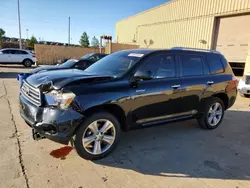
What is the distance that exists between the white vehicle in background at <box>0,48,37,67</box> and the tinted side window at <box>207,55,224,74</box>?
17584mm

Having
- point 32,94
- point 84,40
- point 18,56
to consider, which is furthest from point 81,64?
point 84,40

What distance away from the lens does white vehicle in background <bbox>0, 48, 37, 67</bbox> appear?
17688 millimetres

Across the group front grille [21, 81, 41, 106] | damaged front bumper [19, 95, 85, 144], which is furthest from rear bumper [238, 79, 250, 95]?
front grille [21, 81, 41, 106]

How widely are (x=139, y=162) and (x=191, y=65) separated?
2391 millimetres

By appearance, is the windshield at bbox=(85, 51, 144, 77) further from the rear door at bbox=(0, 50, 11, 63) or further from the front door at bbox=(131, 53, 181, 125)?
the rear door at bbox=(0, 50, 11, 63)

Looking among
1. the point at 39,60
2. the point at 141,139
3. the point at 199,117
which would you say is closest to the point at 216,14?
the point at 199,117

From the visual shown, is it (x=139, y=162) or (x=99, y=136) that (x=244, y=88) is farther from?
(x=99, y=136)

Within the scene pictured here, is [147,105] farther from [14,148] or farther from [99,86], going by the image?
[14,148]

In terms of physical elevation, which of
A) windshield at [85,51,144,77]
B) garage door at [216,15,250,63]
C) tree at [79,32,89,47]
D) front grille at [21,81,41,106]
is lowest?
front grille at [21,81,41,106]

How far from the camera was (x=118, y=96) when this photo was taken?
3.30m

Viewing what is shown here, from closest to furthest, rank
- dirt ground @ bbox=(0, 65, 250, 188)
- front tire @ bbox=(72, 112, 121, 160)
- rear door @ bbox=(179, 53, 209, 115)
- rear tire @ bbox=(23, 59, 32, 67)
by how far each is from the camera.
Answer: dirt ground @ bbox=(0, 65, 250, 188)
front tire @ bbox=(72, 112, 121, 160)
rear door @ bbox=(179, 53, 209, 115)
rear tire @ bbox=(23, 59, 32, 67)

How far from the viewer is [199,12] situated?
15.7 metres

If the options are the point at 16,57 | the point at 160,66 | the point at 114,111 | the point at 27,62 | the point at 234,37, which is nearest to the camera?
the point at 114,111

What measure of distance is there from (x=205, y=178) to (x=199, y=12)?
50.5 feet
